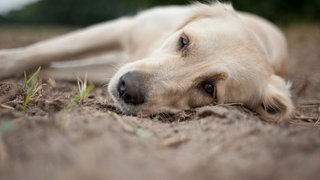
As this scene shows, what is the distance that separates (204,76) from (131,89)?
560mm

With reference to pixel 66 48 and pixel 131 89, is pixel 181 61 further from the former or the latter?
pixel 66 48

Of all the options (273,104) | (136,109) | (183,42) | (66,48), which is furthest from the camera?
(66,48)

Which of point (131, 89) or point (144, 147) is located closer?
point (144, 147)

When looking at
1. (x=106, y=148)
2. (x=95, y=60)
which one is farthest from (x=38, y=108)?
(x=95, y=60)

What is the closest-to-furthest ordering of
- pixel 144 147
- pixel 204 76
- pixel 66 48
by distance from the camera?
pixel 144 147 → pixel 204 76 → pixel 66 48

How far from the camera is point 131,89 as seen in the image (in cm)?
272

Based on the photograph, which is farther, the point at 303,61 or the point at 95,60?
the point at 303,61

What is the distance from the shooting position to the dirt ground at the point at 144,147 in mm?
1412

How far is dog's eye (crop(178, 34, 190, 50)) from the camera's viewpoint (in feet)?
10.3

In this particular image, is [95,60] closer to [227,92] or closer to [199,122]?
[227,92]

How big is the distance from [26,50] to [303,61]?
5091 millimetres

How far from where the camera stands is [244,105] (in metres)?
3.22

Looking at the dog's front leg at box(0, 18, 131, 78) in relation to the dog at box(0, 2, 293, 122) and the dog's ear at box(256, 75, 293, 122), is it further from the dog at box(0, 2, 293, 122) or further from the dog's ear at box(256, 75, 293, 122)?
the dog's ear at box(256, 75, 293, 122)

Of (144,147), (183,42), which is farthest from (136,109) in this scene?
(144,147)
